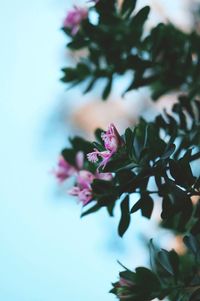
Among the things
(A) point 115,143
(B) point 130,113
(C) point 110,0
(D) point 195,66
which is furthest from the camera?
(B) point 130,113

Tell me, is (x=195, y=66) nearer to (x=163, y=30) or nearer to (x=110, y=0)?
(x=163, y=30)

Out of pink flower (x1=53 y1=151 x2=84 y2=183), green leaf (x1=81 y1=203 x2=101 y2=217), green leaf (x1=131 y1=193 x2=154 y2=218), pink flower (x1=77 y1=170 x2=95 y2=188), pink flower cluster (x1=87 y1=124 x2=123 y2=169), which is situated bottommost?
green leaf (x1=131 y1=193 x2=154 y2=218)

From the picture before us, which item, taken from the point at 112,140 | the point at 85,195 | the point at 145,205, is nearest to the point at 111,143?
the point at 112,140

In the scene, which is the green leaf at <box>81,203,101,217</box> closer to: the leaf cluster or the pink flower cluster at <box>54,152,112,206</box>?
the pink flower cluster at <box>54,152,112,206</box>

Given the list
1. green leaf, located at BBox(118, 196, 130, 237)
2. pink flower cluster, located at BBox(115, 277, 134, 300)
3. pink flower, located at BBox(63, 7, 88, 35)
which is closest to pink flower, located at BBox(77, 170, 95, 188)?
green leaf, located at BBox(118, 196, 130, 237)

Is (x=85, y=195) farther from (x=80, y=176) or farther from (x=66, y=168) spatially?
(x=66, y=168)

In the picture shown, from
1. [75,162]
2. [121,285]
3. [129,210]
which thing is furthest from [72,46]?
[121,285]
